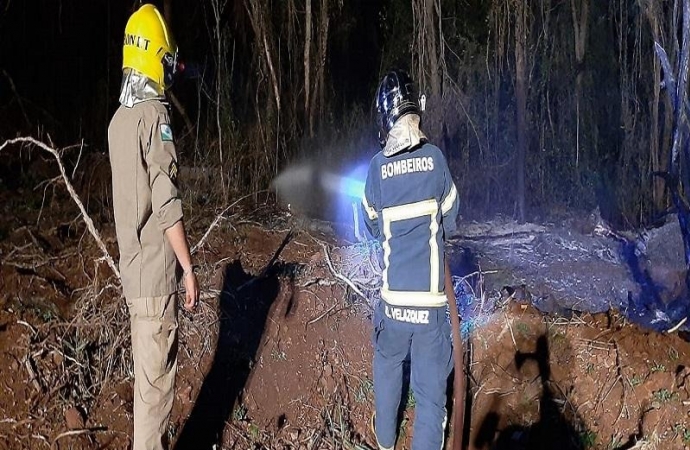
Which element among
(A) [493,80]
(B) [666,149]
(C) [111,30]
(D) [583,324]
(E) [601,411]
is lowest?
(E) [601,411]

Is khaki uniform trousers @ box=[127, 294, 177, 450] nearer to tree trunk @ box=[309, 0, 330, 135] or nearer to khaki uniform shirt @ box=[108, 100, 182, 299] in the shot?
khaki uniform shirt @ box=[108, 100, 182, 299]

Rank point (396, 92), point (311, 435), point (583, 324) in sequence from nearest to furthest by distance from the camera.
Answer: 1. point (396, 92)
2. point (311, 435)
3. point (583, 324)

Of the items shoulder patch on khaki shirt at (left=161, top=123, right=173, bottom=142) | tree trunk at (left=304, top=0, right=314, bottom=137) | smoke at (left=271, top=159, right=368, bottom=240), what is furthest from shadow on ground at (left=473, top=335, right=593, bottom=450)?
tree trunk at (left=304, top=0, right=314, bottom=137)

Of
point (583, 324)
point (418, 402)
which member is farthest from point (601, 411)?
point (418, 402)

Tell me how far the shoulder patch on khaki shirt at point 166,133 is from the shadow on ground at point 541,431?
286cm

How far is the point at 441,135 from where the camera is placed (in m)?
8.08

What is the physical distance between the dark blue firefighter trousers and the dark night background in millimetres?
4150

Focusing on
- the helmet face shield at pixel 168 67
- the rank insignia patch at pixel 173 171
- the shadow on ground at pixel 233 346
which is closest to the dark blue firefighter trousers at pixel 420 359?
the shadow on ground at pixel 233 346

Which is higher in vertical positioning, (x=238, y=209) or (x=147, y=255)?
(x=147, y=255)

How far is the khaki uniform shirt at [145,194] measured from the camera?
10.7ft

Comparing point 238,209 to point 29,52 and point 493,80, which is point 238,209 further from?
point 29,52

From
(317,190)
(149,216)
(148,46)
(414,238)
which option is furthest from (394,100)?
(317,190)

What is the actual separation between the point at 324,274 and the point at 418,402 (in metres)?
2.18

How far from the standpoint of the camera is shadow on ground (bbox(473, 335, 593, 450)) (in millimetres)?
4711
